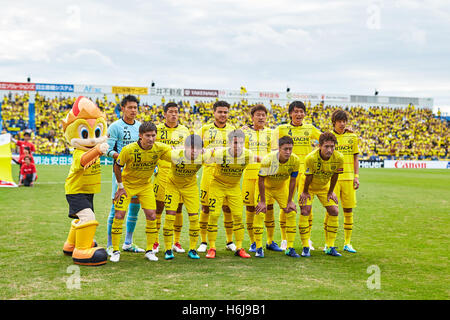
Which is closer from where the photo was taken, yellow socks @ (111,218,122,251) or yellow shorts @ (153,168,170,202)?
yellow socks @ (111,218,122,251)

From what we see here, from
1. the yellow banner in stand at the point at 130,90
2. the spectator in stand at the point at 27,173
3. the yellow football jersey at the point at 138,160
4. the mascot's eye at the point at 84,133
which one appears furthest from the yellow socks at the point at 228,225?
the yellow banner in stand at the point at 130,90

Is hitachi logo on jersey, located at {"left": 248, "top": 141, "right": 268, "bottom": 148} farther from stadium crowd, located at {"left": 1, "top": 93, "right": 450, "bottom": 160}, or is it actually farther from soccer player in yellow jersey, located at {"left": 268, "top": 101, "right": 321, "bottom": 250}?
stadium crowd, located at {"left": 1, "top": 93, "right": 450, "bottom": 160}

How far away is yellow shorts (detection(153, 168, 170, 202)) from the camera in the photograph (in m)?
6.86

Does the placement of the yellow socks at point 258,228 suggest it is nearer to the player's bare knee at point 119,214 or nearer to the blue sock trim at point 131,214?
the blue sock trim at point 131,214

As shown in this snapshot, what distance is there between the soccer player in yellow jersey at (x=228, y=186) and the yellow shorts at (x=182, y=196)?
0.27m

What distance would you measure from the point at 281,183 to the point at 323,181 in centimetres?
70

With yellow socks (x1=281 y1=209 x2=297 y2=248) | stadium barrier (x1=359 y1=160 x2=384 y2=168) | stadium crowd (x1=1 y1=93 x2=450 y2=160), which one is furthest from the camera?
stadium crowd (x1=1 y1=93 x2=450 y2=160)

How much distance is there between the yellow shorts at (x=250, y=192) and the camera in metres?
7.07

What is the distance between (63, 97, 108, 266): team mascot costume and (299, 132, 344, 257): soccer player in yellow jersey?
317 cm

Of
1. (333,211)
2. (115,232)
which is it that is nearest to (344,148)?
(333,211)

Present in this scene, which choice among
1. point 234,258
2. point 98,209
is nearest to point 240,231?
point 234,258

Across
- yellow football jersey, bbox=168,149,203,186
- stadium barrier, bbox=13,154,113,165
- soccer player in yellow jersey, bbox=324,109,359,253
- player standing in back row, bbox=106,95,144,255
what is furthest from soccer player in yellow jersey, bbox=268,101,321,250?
stadium barrier, bbox=13,154,113,165
